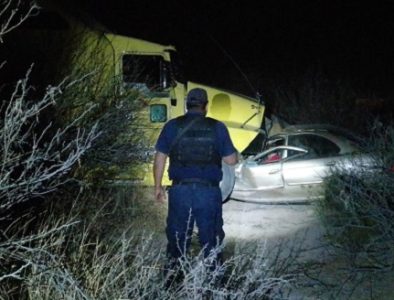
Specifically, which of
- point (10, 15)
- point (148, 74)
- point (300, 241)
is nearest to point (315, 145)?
point (148, 74)

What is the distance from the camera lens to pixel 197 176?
616 cm

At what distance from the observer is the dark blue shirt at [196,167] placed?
616 cm

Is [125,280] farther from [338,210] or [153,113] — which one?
[153,113]

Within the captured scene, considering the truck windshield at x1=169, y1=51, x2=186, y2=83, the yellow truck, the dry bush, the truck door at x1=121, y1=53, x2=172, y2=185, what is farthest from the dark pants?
→ the truck windshield at x1=169, y1=51, x2=186, y2=83

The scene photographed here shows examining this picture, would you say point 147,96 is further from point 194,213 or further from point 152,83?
point 194,213

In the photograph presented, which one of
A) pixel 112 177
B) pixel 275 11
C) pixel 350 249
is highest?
pixel 275 11

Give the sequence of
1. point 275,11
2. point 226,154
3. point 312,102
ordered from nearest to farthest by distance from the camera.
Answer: point 226,154 < point 312,102 < point 275,11

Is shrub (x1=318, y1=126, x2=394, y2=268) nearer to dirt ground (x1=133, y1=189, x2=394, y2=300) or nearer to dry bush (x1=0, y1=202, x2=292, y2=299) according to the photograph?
dirt ground (x1=133, y1=189, x2=394, y2=300)

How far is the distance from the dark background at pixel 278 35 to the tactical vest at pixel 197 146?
15.9m

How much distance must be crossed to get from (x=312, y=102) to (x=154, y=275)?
14.3 m

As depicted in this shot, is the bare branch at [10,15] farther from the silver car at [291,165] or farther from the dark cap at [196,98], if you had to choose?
the silver car at [291,165]

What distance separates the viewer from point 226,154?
6215mm

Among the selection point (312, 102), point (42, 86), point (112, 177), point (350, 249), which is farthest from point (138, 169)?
point (312, 102)

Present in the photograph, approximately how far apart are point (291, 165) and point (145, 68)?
8.67 ft
